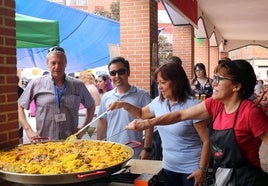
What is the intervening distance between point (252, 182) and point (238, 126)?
32cm

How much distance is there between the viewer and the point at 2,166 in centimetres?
178

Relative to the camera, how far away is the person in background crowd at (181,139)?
246 cm

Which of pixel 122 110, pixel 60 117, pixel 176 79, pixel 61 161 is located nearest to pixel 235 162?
pixel 176 79

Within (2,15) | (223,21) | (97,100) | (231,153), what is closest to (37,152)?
(2,15)

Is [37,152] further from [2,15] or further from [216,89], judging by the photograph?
[216,89]

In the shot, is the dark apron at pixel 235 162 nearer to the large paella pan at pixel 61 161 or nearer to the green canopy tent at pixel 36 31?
the large paella pan at pixel 61 161

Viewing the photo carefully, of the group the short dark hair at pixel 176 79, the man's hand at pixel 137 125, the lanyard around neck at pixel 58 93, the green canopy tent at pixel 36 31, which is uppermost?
the green canopy tent at pixel 36 31

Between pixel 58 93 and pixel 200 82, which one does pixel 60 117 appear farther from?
pixel 200 82

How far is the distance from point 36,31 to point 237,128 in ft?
10.8

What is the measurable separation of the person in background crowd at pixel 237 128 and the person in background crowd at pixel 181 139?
1.06 ft

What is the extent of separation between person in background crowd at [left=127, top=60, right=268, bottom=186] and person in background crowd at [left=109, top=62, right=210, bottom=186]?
1.06ft

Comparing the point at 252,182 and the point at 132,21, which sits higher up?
the point at 132,21

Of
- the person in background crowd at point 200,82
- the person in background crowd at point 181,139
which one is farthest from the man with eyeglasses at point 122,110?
the person in background crowd at point 200,82

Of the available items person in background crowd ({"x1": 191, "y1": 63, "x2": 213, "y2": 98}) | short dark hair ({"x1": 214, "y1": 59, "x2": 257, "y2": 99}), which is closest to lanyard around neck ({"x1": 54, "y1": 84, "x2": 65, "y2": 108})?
short dark hair ({"x1": 214, "y1": 59, "x2": 257, "y2": 99})
